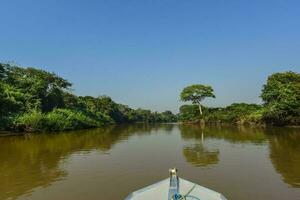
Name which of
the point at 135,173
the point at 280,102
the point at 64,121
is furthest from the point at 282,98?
the point at 135,173

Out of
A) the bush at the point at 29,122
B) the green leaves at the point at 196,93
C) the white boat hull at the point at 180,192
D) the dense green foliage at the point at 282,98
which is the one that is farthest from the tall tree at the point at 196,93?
the white boat hull at the point at 180,192

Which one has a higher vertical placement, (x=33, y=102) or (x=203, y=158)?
(x=33, y=102)

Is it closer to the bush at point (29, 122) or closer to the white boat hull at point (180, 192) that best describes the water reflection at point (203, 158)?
the white boat hull at point (180, 192)

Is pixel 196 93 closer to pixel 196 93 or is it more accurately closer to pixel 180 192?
pixel 196 93

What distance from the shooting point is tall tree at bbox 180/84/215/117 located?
5612cm

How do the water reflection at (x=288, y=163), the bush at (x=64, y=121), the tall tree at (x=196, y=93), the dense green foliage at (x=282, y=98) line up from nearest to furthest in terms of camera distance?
the water reflection at (x=288, y=163) → the dense green foliage at (x=282, y=98) → the bush at (x=64, y=121) → the tall tree at (x=196, y=93)

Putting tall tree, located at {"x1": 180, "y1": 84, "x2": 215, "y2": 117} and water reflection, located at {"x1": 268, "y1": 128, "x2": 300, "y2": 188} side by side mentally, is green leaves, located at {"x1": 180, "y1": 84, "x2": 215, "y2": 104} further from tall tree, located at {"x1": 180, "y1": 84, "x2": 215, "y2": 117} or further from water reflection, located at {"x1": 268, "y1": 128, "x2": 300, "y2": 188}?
water reflection, located at {"x1": 268, "y1": 128, "x2": 300, "y2": 188}

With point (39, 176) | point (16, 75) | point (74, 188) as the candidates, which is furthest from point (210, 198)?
point (16, 75)

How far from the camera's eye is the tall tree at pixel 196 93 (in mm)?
56125

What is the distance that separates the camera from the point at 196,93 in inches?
2227

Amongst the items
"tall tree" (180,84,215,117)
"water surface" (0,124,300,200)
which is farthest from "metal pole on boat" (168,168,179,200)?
"tall tree" (180,84,215,117)

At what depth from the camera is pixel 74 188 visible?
7969 millimetres

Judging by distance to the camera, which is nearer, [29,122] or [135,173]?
[135,173]

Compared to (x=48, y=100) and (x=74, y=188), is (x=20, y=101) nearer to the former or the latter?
(x=48, y=100)
